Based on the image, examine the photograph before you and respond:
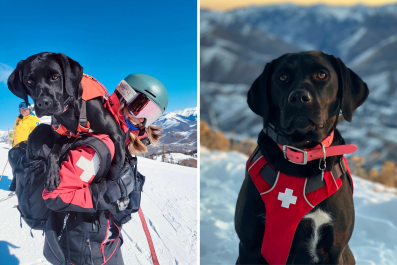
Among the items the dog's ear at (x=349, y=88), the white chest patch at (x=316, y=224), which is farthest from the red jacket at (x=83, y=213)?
the dog's ear at (x=349, y=88)

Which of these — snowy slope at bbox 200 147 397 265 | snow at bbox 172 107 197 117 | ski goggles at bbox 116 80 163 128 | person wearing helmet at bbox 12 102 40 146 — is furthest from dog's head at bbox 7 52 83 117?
snow at bbox 172 107 197 117

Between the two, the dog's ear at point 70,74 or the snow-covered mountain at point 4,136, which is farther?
the snow-covered mountain at point 4,136

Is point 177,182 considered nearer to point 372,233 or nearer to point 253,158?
point 372,233

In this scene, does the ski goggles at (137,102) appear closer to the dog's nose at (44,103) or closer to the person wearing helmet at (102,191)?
the person wearing helmet at (102,191)

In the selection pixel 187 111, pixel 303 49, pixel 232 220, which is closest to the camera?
pixel 232 220

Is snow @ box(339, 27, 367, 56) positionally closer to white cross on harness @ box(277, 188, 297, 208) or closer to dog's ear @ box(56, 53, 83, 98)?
white cross on harness @ box(277, 188, 297, 208)

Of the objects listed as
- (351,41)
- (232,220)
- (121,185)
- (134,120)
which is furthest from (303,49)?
(121,185)

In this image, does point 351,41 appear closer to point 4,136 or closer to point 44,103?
point 4,136
